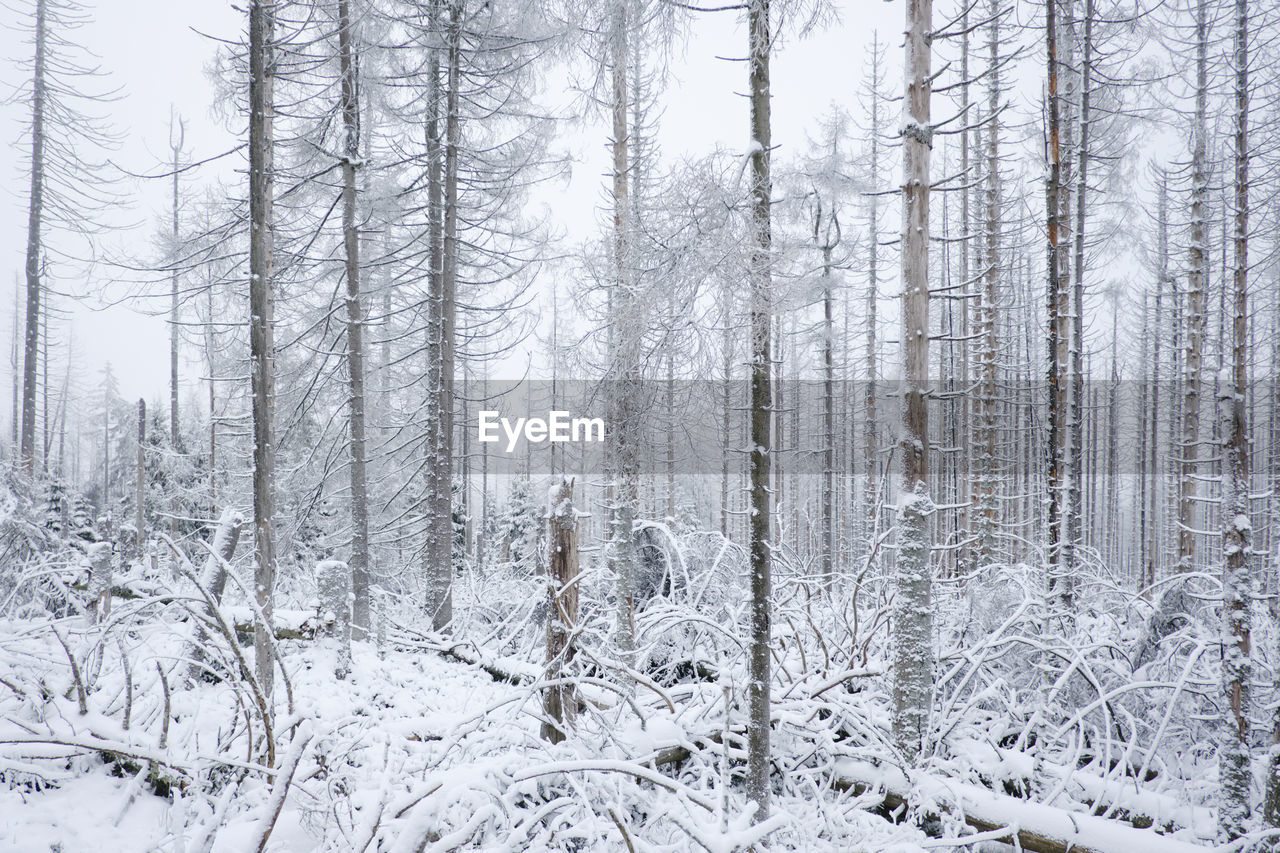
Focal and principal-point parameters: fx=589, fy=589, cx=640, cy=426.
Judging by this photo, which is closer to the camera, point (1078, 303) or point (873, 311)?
point (1078, 303)

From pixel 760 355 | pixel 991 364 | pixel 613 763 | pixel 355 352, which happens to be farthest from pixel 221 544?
pixel 991 364

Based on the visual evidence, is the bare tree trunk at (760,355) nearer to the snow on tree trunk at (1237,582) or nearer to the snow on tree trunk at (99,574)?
the snow on tree trunk at (1237,582)

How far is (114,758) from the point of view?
12.5ft

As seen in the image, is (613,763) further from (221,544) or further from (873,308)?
(873,308)

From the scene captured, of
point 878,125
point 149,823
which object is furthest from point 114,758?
point 878,125

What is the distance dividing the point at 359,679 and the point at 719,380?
6192 mm

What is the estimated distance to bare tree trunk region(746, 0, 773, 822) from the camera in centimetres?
357

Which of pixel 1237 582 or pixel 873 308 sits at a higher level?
pixel 873 308

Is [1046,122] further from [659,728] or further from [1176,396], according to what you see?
[1176,396]

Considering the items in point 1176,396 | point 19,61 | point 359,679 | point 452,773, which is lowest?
point 359,679

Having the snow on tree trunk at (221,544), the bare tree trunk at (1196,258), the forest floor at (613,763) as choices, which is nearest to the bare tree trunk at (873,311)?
the bare tree trunk at (1196,258)

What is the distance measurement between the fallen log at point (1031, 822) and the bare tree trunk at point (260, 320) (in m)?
5.58

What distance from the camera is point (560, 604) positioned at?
3.62 m

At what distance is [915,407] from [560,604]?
3.02m
